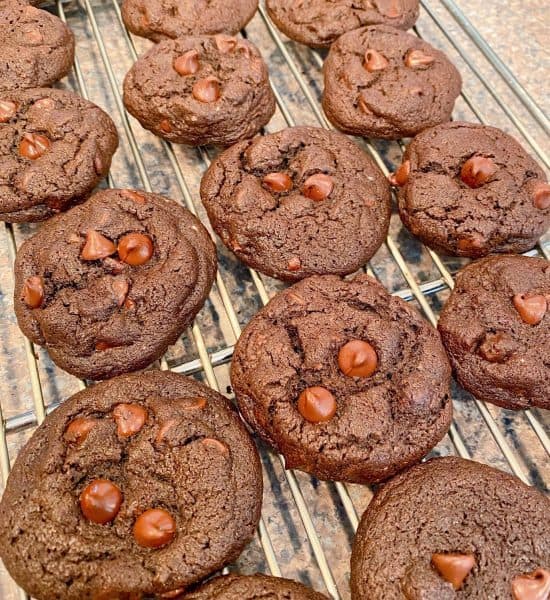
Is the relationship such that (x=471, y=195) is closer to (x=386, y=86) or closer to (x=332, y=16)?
(x=386, y=86)

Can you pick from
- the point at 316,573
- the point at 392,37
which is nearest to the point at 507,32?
the point at 392,37

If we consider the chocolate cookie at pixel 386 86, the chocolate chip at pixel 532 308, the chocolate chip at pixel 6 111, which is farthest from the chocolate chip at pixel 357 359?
the chocolate chip at pixel 6 111

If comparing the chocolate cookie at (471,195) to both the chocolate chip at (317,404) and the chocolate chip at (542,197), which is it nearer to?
the chocolate chip at (542,197)

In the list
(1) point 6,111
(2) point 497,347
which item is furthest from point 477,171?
(1) point 6,111

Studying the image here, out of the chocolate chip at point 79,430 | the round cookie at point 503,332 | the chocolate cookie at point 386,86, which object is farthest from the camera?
the chocolate cookie at point 386,86

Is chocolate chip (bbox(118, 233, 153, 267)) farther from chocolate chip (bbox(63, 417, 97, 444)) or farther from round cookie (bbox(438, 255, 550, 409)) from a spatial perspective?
round cookie (bbox(438, 255, 550, 409))

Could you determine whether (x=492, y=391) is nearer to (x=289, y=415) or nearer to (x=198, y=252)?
(x=289, y=415)

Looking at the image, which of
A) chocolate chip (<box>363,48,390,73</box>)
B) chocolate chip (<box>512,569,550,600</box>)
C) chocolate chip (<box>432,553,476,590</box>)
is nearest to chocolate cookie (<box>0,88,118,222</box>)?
chocolate chip (<box>363,48,390,73</box>)

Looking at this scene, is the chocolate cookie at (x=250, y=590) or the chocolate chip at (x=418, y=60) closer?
the chocolate cookie at (x=250, y=590)
